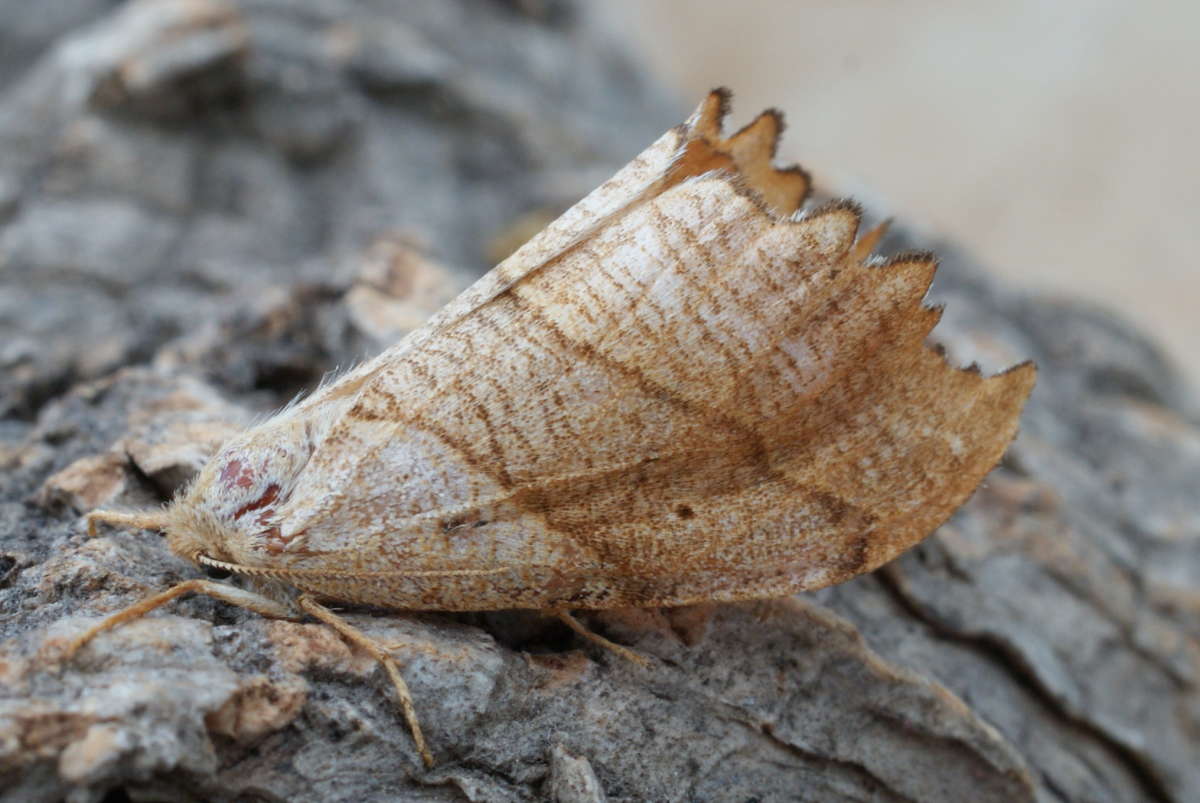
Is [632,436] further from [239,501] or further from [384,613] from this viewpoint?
[239,501]

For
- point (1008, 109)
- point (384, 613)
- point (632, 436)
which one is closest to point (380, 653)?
point (384, 613)

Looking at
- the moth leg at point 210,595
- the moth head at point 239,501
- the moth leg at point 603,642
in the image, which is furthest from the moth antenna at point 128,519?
the moth leg at point 603,642

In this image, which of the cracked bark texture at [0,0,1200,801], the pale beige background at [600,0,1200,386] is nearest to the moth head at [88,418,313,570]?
the cracked bark texture at [0,0,1200,801]

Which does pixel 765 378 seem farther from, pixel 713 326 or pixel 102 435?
pixel 102 435

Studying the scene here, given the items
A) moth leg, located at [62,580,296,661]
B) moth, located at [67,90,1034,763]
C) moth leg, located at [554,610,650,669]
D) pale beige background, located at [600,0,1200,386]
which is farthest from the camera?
pale beige background, located at [600,0,1200,386]

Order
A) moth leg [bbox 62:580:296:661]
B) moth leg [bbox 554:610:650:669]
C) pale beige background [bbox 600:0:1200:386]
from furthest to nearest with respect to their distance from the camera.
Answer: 1. pale beige background [bbox 600:0:1200:386]
2. moth leg [bbox 554:610:650:669]
3. moth leg [bbox 62:580:296:661]

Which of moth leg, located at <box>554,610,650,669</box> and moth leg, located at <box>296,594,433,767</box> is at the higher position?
moth leg, located at <box>554,610,650,669</box>

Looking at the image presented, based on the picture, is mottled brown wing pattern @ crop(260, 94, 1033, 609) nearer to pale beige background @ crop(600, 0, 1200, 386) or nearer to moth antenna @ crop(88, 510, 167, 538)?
moth antenna @ crop(88, 510, 167, 538)
